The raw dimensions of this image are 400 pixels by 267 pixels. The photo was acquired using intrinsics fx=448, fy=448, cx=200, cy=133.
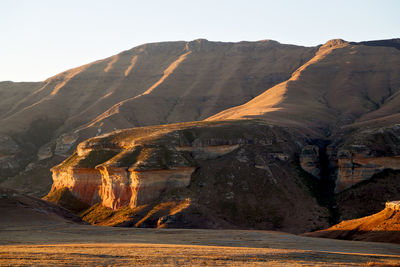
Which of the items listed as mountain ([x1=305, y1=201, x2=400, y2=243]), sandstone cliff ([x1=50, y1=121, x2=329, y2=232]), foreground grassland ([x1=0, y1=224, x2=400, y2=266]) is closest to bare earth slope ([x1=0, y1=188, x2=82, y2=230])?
sandstone cliff ([x1=50, y1=121, x2=329, y2=232])

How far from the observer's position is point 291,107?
10481cm

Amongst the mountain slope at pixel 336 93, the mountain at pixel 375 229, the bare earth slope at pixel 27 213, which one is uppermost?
the mountain slope at pixel 336 93

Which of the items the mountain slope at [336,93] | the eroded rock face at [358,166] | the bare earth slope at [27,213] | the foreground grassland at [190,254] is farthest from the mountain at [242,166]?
the foreground grassland at [190,254]

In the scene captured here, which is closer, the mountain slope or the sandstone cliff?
the sandstone cliff

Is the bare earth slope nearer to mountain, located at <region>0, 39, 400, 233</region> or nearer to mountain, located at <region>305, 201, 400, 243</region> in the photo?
mountain, located at <region>0, 39, 400, 233</region>

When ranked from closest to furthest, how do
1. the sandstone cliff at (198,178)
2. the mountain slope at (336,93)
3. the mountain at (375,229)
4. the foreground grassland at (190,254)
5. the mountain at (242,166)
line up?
the foreground grassland at (190,254) → the mountain at (375,229) → the sandstone cliff at (198,178) → the mountain at (242,166) → the mountain slope at (336,93)

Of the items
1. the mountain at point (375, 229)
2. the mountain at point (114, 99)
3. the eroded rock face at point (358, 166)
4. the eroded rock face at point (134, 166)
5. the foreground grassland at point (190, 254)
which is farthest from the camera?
the mountain at point (114, 99)

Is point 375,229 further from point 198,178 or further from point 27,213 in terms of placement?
point 27,213

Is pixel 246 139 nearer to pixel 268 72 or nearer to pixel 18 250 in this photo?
pixel 18 250

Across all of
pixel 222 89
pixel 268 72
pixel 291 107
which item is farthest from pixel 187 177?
pixel 268 72

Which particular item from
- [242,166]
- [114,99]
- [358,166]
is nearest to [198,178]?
[242,166]

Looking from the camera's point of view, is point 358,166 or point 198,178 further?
point 358,166

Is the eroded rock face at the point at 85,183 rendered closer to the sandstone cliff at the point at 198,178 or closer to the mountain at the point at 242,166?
the sandstone cliff at the point at 198,178

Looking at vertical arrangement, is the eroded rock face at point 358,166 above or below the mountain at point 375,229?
above
